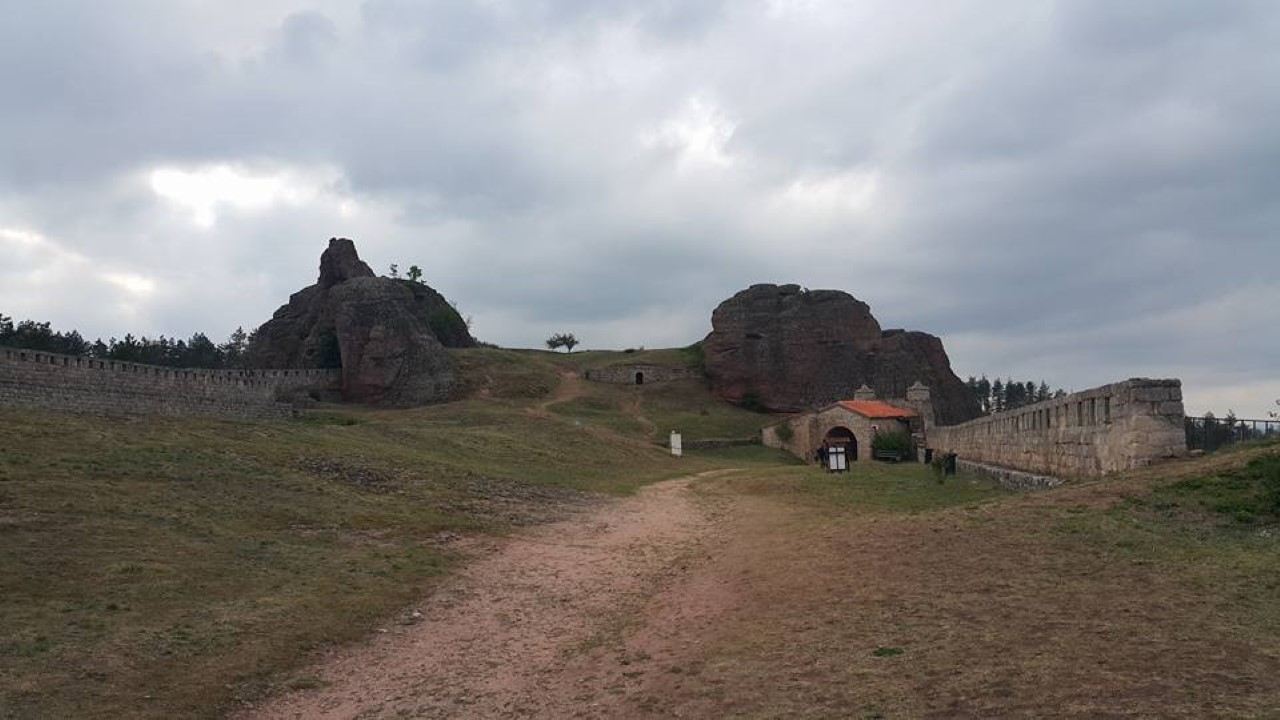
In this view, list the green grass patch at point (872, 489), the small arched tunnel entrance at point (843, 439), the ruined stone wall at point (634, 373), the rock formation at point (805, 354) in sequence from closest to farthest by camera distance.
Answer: the green grass patch at point (872, 489) → the small arched tunnel entrance at point (843, 439) → the rock formation at point (805, 354) → the ruined stone wall at point (634, 373)

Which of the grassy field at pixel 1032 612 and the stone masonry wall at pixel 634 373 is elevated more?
the stone masonry wall at pixel 634 373

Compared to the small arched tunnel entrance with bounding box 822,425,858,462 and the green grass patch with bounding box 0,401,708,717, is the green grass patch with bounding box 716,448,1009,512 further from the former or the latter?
the small arched tunnel entrance with bounding box 822,425,858,462

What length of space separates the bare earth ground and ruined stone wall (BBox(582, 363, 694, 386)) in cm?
5223

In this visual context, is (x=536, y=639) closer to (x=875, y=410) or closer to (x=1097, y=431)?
(x=1097, y=431)

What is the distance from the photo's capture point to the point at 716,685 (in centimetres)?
726

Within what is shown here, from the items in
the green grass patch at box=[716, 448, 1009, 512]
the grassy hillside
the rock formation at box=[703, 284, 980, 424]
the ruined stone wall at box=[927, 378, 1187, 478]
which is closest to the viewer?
the grassy hillside

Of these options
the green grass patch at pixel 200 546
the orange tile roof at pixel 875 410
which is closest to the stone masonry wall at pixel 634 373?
the orange tile roof at pixel 875 410

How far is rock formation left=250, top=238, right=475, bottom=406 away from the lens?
180 ft

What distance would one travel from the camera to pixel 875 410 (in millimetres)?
43625

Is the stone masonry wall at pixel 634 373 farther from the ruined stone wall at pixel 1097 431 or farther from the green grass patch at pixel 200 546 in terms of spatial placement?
the ruined stone wall at pixel 1097 431

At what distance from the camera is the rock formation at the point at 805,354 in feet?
206

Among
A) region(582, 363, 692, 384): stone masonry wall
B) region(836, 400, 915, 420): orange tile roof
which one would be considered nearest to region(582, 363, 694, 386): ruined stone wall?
region(582, 363, 692, 384): stone masonry wall

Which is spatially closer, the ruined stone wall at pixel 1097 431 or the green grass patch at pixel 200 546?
the green grass patch at pixel 200 546

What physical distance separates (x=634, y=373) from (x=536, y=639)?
2259 inches
